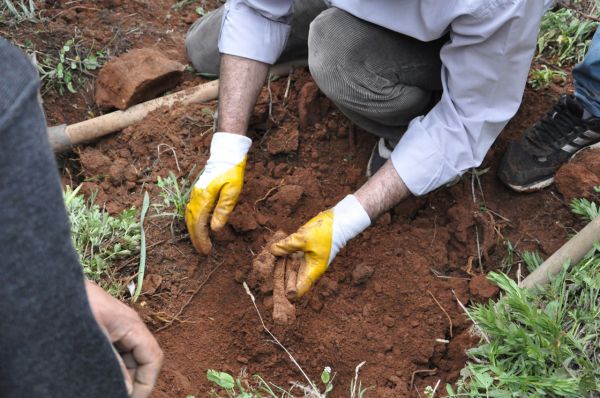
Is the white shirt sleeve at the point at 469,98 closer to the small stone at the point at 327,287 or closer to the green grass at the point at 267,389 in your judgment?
the small stone at the point at 327,287

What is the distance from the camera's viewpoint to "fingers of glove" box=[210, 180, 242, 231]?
100 inches

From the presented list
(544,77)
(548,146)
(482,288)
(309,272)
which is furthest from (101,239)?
(544,77)

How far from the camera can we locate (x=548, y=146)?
2.83 meters

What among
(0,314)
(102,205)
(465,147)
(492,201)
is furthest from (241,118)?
(0,314)

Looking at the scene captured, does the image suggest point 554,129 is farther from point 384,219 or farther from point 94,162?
point 94,162

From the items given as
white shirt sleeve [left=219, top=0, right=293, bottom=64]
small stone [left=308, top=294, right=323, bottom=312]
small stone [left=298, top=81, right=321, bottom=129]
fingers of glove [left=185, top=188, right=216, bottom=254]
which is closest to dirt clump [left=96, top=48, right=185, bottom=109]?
white shirt sleeve [left=219, top=0, right=293, bottom=64]

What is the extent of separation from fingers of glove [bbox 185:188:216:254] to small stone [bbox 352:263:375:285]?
0.53 meters

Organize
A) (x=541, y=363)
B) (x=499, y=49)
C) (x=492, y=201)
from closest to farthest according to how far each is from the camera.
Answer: (x=541, y=363)
(x=499, y=49)
(x=492, y=201)

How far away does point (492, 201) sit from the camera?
2.89 meters

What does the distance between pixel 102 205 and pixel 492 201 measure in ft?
5.05

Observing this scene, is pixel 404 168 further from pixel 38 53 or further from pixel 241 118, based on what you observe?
pixel 38 53

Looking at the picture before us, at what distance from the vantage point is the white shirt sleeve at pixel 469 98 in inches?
89.9

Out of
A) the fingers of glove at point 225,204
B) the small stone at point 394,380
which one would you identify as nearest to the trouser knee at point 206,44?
the fingers of glove at point 225,204

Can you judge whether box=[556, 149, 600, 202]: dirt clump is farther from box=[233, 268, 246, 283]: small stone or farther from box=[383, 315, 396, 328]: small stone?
box=[233, 268, 246, 283]: small stone
